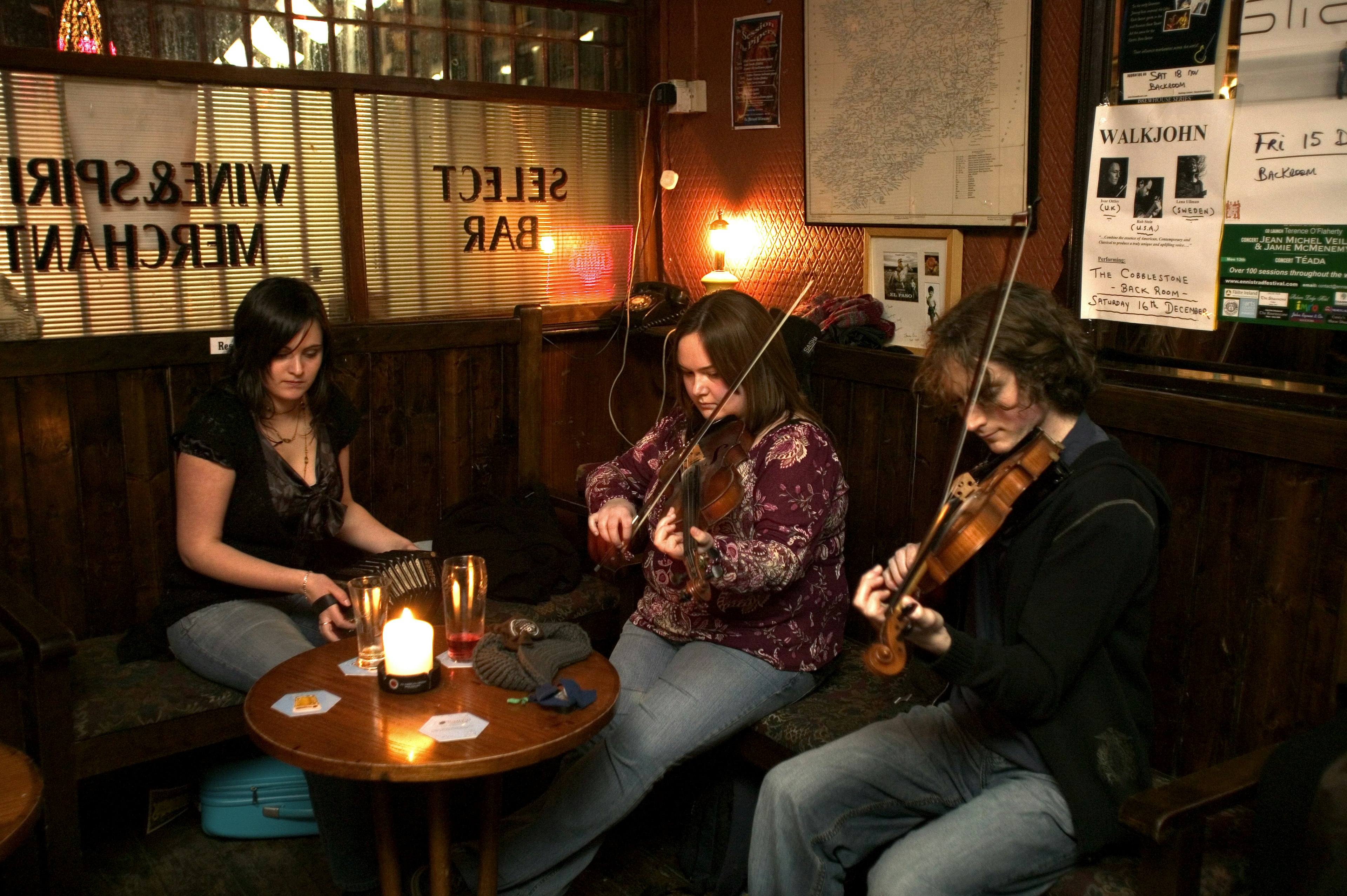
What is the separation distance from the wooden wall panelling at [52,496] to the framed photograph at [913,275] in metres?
2.12

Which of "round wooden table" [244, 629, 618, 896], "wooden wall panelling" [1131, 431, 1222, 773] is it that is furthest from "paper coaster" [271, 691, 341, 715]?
"wooden wall panelling" [1131, 431, 1222, 773]

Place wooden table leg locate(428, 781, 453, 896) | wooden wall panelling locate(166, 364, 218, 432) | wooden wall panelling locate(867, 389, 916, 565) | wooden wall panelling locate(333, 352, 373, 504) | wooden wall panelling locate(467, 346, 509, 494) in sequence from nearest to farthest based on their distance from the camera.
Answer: wooden table leg locate(428, 781, 453, 896), wooden wall panelling locate(867, 389, 916, 565), wooden wall panelling locate(166, 364, 218, 432), wooden wall panelling locate(333, 352, 373, 504), wooden wall panelling locate(467, 346, 509, 494)

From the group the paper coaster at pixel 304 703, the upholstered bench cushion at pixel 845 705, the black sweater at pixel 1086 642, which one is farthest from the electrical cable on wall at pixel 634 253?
the black sweater at pixel 1086 642

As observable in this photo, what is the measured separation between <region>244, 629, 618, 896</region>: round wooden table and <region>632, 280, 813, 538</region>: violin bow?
436 millimetres

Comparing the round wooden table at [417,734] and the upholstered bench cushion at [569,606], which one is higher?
the round wooden table at [417,734]

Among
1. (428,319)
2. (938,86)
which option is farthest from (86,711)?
(938,86)

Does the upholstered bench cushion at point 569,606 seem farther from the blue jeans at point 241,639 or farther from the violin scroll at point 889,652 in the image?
the violin scroll at point 889,652

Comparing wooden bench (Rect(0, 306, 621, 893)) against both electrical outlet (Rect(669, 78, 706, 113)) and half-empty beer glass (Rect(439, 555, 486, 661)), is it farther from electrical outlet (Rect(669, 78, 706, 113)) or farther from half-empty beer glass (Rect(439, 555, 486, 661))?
electrical outlet (Rect(669, 78, 706, 113))

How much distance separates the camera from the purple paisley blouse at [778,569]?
7.80 feet

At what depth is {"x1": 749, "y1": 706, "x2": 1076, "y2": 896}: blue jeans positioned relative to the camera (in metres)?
1.93

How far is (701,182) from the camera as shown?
152 inches

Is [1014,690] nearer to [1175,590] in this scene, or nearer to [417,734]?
[1175,590]

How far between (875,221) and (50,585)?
2348 mm

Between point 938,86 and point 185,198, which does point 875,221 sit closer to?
point 938,86
